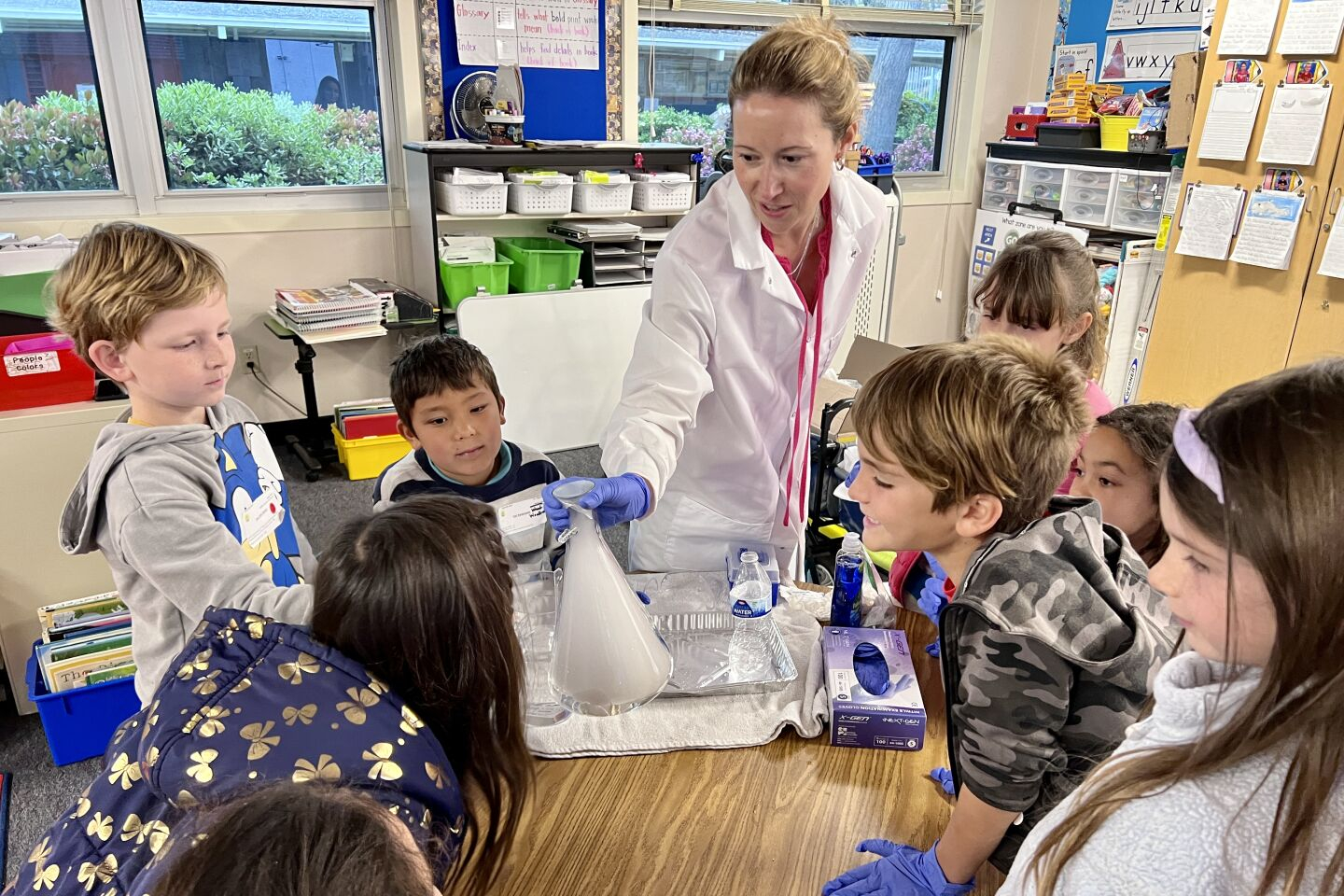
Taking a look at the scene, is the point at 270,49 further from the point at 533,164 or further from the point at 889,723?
the point at 889,723

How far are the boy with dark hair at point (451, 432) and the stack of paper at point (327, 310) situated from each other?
5.43 ft

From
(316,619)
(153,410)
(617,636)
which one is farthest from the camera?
(153,410)

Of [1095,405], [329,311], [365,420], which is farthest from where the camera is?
[365,420]

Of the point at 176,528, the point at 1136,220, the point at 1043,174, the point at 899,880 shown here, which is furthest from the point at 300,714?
the point at 1043,174

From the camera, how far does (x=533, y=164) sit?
3518 millimetres

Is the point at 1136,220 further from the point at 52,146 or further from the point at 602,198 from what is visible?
the point at 52,146

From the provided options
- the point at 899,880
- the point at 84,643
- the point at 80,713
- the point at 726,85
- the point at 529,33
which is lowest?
the point at 80,713

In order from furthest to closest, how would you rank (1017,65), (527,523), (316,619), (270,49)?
(1017,65) → (270,49) → (527,523) → (316,619)

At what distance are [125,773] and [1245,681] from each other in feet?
3.03

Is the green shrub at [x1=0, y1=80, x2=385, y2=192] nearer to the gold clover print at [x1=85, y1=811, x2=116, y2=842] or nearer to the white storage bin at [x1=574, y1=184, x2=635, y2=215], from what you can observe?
the white storage bin at [x1=574, y1=184, x2=635, y2=215]

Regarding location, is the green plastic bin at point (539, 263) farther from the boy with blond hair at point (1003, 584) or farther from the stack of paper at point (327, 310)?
the boy with blond hair at point (1003, 584)

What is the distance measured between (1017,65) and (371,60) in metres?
3.34

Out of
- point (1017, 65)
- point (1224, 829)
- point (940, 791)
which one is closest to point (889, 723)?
point (940, 791)

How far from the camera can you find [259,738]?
738mm
